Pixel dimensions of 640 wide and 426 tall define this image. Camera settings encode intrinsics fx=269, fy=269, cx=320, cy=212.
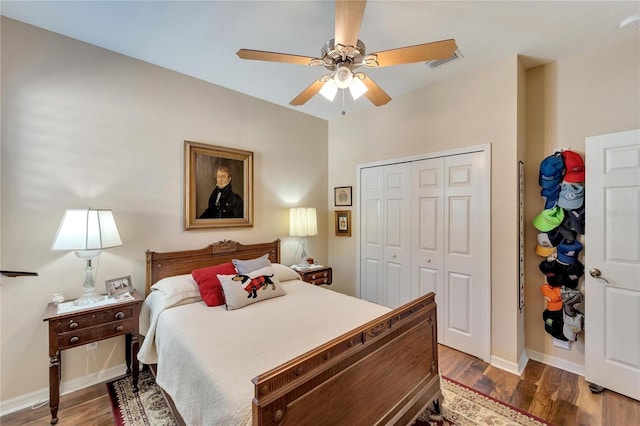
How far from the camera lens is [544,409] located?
78.8 inches

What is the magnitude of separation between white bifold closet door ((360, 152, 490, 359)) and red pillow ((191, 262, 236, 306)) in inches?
77.2

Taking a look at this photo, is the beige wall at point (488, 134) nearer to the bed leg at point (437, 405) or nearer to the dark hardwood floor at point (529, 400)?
the dark hardwood floor at point (529, 400)

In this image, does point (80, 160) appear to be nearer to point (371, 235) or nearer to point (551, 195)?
point (371, 235)

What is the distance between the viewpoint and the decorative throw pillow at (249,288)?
224 centimetres

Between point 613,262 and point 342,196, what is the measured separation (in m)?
2.86

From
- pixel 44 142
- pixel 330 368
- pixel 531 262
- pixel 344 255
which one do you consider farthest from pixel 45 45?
pixel 531 262

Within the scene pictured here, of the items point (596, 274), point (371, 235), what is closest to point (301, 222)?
point (371, 235)

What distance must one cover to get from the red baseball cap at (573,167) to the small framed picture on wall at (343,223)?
240cm

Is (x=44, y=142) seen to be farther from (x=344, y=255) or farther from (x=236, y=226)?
(x=344, y=255)

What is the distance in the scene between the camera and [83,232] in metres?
1.99

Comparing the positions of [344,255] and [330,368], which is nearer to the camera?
[330,368]

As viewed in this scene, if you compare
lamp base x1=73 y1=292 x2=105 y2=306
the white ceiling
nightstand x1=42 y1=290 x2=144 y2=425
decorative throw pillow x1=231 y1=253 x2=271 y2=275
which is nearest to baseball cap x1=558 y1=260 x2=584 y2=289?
the white ceiling

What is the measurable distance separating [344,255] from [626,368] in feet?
9.43

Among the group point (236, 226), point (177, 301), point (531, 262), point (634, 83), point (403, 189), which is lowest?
point (177, 301)
